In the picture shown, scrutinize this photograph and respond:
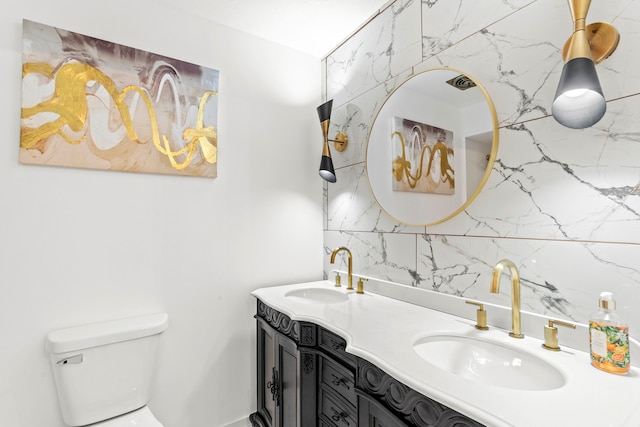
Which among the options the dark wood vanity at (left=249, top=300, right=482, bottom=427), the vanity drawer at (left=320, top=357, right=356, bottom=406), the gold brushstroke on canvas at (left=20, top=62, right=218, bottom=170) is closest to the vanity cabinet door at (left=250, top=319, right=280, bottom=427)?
the dark wood vanity at (left=249, top=300, right=482, bottom=427)

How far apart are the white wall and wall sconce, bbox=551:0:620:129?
152 centimetres

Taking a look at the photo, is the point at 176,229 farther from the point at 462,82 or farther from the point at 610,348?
the point at 610,348

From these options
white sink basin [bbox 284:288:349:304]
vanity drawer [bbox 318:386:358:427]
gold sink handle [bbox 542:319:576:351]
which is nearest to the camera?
gold sink handle [bbox 542:319:576:351]

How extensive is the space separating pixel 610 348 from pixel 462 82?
1069mm

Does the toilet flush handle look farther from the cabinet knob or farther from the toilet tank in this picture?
the cabinet knob

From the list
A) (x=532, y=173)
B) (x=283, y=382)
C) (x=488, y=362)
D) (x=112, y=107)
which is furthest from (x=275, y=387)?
(x=112, y=107)

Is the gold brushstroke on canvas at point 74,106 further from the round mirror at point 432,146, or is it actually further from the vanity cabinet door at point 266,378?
the round mirror at point 432,146

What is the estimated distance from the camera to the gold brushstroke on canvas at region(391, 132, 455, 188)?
1.41m

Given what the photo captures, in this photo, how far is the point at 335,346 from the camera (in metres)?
1.24

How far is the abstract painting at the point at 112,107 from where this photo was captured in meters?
1.40

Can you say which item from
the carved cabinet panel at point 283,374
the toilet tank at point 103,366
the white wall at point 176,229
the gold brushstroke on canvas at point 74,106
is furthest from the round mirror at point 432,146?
the toilet tank at point 103,366

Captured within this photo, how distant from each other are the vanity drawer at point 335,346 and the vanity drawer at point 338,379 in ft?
0.11

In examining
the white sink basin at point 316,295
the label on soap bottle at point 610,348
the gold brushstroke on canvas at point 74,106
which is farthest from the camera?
the white sink basin at point 316,295

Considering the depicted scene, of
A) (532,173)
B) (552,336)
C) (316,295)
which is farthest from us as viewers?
(316,295)
